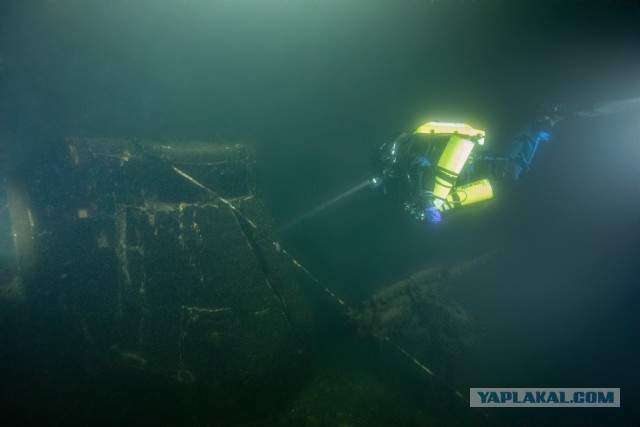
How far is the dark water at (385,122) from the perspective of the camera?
3.50 m

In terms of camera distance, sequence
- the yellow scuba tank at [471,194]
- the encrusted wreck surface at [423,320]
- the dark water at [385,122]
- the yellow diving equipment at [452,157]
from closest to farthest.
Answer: the dark water at [385,122] → the yellow diving equipment at [452,157] → the yellow scuba tank at [471,194] → the encrusted wreck surface at [423,320]

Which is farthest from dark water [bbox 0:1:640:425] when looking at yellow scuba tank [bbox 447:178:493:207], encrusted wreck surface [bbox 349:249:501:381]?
yellow scuba tank [bbox 447:178:493:207]

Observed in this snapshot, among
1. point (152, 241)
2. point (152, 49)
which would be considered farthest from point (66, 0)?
point (152, 241)

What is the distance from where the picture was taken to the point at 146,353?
12.6ft

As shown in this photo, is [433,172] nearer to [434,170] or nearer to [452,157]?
[434,170]

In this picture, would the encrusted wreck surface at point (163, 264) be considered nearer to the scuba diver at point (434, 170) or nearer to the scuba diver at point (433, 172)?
the scuba diver at point (433, 172)

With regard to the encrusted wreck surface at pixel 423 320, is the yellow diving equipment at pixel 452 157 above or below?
above

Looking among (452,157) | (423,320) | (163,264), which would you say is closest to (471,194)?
(452,157)

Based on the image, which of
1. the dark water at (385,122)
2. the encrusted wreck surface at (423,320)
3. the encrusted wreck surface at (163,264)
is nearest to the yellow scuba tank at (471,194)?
the dark water at (385,122)

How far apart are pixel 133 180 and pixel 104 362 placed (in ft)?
7.45

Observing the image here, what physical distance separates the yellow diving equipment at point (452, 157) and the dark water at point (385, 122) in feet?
2.42

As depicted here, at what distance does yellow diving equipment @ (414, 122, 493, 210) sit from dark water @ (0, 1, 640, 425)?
74 cm

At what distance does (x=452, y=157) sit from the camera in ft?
13.4

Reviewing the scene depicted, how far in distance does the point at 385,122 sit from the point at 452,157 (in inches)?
44.1
